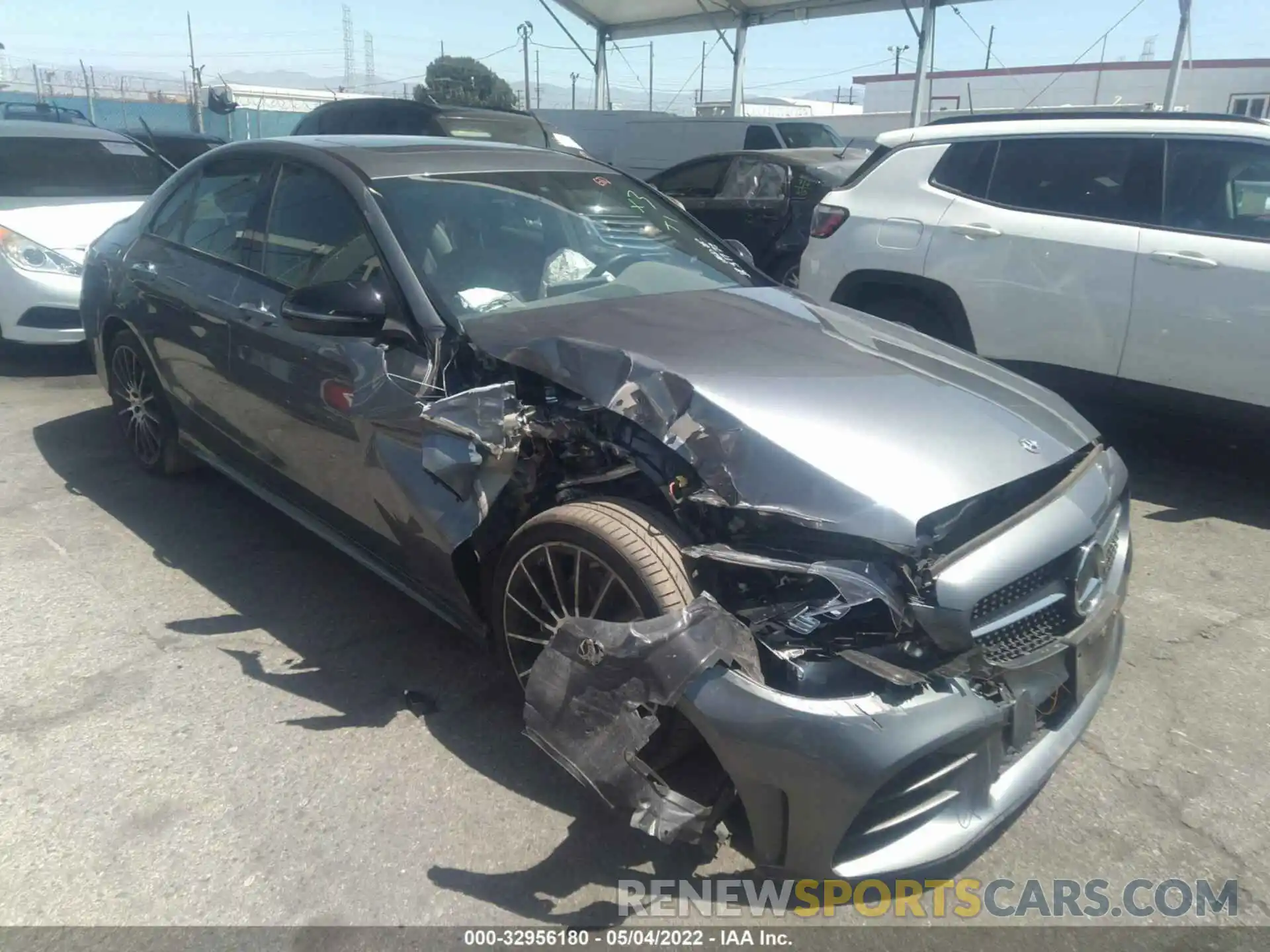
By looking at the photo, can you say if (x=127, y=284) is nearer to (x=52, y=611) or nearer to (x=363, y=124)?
(x=52, y=611)

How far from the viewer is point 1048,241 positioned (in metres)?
5.29

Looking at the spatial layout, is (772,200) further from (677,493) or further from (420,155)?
(677,493)

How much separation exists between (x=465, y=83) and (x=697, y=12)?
25.4 m

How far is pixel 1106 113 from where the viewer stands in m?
5.44

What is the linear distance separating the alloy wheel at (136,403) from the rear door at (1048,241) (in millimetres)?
4240

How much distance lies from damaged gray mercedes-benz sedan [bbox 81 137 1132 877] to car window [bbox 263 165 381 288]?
2 cm

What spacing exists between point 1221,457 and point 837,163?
17.3 feet

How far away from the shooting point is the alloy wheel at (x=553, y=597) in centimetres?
254

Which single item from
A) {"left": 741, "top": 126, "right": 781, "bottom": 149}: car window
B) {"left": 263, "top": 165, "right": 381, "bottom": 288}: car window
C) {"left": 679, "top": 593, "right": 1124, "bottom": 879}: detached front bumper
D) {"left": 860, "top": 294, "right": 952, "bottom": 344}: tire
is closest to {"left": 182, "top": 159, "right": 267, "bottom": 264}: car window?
{"left": 263, "top": 165, "right": 381, "bottom": 288}: car window

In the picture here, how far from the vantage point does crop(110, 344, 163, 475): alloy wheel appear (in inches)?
188

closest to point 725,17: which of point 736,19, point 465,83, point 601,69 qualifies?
point 736,19

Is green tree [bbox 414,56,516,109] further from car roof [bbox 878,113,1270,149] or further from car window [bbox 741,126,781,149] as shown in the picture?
car roof [bbox 878,113,1270,149]

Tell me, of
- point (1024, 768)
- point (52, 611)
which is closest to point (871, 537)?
point (1024, 768)

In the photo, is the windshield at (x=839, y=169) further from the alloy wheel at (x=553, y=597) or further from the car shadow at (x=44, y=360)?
the alloy wheel at (x=553, y=597)
